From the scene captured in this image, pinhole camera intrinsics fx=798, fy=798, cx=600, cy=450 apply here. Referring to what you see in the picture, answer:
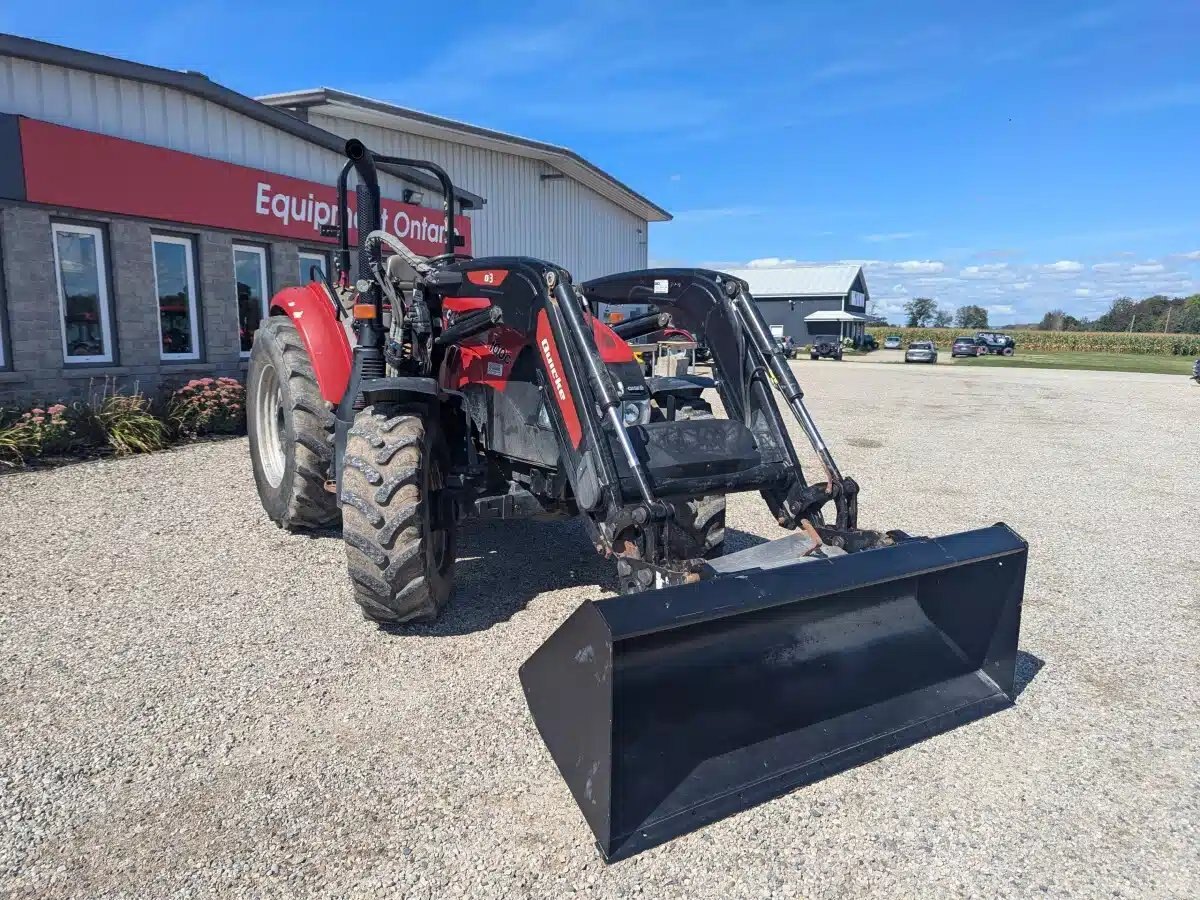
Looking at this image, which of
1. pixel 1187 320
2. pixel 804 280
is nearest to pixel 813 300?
pixel 804 280

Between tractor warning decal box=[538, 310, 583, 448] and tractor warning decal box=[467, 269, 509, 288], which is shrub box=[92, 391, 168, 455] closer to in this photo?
tractor warning decal box=[467, 269, 509, 288]

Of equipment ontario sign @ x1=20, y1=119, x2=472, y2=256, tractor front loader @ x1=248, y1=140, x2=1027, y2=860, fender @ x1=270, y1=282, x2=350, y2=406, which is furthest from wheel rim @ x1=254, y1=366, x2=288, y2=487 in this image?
equipment ontario sign @ x1=20, y1=119, x2=472, y2=256

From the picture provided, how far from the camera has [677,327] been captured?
477 centimetres

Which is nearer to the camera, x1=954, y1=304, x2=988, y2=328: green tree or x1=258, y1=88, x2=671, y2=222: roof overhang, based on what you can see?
x1=258, y1=88, x2=671, y2=222: roof overhang

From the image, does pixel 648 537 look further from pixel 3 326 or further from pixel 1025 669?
pixel 3 326

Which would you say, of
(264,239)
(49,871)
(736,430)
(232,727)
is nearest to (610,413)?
(736,430)

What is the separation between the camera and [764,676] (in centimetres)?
310

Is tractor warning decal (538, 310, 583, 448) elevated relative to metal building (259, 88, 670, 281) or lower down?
lower down

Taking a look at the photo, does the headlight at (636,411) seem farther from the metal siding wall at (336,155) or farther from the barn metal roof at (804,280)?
the barn metal roof at (804,280)

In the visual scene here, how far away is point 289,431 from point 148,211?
6.37 m

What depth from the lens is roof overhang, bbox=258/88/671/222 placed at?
42.7 feet

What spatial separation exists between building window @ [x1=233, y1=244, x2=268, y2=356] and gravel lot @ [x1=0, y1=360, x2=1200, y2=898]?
6004mm

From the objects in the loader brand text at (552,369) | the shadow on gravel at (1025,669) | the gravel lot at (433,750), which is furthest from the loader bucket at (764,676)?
the loader brand text at (552,369)

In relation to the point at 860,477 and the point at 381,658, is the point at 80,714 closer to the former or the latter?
the point at 381,658
